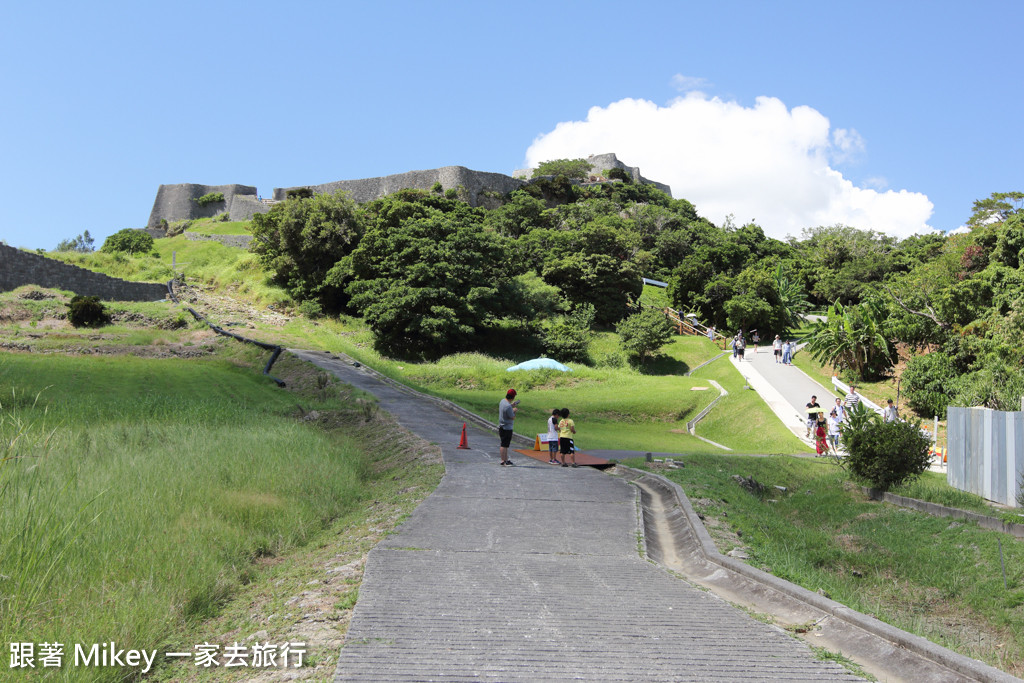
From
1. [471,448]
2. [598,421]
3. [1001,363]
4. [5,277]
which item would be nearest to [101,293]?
[5,277]

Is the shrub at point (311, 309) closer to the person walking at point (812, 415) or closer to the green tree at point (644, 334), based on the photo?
the green tree at point (644, 334)

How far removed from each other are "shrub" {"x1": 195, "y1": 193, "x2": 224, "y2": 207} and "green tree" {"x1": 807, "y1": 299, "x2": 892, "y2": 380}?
65.0m

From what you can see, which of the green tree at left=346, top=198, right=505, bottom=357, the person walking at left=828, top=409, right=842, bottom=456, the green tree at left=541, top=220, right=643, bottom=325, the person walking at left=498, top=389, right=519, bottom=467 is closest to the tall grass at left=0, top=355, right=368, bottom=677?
the person walking at left=498, top=389, right=519, bottom=467

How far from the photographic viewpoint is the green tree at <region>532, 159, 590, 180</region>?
75312mm

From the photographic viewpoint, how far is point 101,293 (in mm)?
38219

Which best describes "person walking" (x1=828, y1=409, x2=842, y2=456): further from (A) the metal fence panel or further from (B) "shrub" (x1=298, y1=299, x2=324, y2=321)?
(B) "shrub" (x1=298, y1=299, x2=324, y2=321)

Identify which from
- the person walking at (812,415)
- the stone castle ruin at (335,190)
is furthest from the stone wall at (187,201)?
the person walking at (812,415)

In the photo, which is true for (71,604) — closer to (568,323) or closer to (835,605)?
(835,605)

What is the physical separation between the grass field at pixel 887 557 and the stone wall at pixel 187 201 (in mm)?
73843

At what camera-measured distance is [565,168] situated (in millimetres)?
75188

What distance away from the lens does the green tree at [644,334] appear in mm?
38188

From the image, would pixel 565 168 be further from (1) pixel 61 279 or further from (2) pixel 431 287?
(1) pixel 61 279

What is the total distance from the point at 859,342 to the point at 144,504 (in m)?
29.7

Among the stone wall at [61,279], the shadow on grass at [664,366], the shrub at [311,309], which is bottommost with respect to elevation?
the shadow on grass at [664,366]
